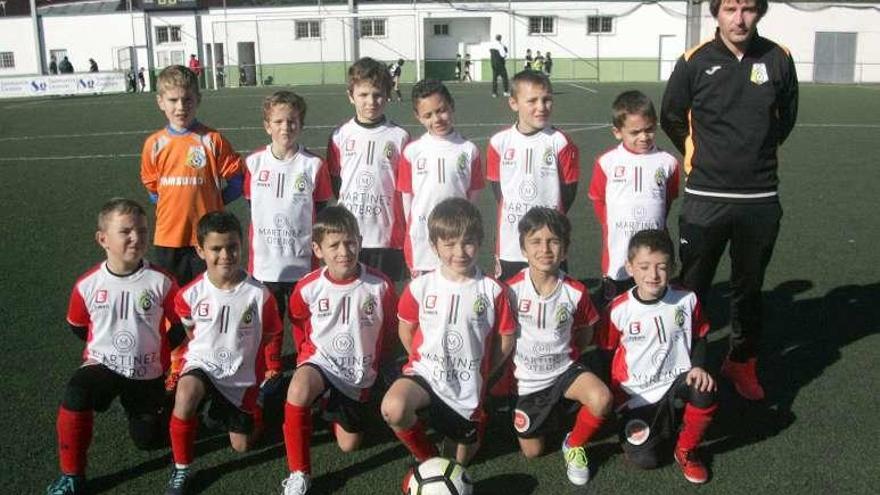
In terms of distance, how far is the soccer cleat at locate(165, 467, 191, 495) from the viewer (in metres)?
3.25

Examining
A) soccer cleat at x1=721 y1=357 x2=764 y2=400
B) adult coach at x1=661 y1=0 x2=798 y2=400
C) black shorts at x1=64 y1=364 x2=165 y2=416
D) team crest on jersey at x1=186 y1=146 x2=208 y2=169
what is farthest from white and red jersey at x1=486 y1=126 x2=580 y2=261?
black shorts at x1=64 y1=364 x2=165 y2=416

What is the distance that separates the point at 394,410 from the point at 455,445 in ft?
1.32

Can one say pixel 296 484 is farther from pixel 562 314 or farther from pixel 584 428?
pixel 562 314

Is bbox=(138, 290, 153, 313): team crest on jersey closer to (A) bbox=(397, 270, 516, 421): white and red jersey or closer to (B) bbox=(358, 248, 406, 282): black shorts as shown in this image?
(A) bbox=(397, 270, 516, 421): white and red jersey

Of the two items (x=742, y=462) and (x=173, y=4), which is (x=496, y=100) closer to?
(x=742, y=462)

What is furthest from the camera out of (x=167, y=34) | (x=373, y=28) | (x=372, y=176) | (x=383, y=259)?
(x=167, y=34)

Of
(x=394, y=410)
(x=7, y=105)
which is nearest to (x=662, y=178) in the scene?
(x=394, y=410)

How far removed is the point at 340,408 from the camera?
357 centimetres

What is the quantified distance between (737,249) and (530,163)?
3.79ft

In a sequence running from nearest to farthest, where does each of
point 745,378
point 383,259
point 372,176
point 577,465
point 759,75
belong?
point 577,465
point 759,75
point 745,378
point 372,176
point 383,259

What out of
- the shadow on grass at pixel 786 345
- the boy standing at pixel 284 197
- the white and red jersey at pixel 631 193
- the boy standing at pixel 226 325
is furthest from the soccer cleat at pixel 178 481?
the white and red jersey at pixel 631 193

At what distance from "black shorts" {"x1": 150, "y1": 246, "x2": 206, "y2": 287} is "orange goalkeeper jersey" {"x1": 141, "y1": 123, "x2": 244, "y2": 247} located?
6 cm

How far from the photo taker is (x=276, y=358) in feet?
12.8

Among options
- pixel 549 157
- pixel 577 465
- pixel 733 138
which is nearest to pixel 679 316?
pixel 577 465
